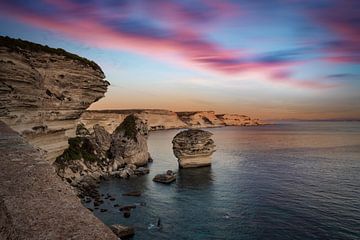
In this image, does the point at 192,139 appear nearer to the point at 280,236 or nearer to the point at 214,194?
the point at 214,194

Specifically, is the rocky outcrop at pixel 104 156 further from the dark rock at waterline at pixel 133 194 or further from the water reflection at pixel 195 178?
the dark rock at waterline at pixel 133 194

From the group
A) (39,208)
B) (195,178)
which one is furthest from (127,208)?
(39,208)

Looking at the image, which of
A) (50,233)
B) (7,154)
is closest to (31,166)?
(7,154)

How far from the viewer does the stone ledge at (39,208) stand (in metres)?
8.96

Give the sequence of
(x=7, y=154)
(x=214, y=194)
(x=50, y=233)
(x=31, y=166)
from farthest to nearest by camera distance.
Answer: (x=214, y=194) → (x=7, y=154) → (x=31, y=166) → (x=50, y=233)

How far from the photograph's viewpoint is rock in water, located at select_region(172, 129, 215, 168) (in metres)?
70.8

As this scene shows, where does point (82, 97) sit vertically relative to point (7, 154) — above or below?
above

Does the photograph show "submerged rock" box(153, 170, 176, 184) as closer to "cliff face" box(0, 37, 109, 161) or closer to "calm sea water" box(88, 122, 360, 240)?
"calm sea water" box(88, 122, 360, 240)

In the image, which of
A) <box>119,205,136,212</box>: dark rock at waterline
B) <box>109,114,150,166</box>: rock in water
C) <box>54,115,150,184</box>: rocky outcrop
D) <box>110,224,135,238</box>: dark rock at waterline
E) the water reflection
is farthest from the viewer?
<box>109,114,150,166</box>: rock in water

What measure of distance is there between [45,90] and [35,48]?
561 cm

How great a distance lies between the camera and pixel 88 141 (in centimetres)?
7231

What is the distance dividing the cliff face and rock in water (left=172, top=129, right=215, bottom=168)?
23.6 m

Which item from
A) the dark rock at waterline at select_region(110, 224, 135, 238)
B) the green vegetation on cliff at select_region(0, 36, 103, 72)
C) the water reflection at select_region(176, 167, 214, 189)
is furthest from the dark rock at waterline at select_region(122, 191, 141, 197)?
the green vegetation on cliff at select_region(0, 36, 103, 72)

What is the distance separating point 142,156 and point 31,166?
6406 cm
